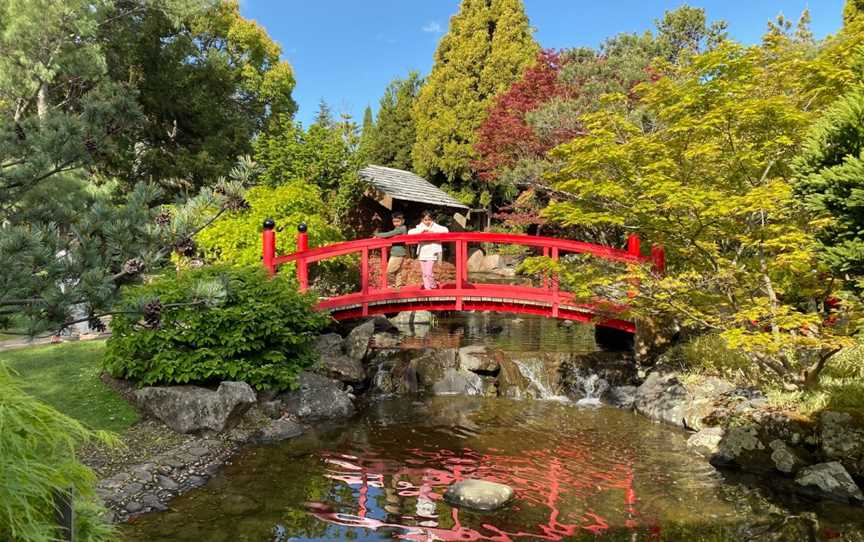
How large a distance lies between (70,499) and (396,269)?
12.9 m

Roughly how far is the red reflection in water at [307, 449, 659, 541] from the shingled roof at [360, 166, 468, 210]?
1332cm

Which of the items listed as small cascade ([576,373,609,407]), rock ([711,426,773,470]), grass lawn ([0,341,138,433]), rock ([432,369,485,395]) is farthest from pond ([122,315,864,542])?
grass lawn ([0,341,138,433])

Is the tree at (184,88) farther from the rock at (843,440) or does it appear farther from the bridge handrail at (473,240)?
the rock at (843,440)

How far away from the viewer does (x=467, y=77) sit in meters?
31.5

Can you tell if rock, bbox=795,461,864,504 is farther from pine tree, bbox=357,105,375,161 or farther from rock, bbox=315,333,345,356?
pine tree, bbox=357,105,375,161

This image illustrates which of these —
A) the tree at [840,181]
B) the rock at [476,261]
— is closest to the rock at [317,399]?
the tree at [840,181]

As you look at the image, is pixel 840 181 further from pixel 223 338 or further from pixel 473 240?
pixel 473 240

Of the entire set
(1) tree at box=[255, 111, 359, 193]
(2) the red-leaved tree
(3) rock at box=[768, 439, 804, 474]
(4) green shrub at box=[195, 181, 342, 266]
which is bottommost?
(3) rock at box=[768, 439, 804, 474]

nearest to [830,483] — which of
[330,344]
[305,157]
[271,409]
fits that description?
[271,409]

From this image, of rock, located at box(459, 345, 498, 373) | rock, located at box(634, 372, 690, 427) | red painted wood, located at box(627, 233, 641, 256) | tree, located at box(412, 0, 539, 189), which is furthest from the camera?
tree, located at box(412, 0, 539, 189)

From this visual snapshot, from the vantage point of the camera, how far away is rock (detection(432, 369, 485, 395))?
11523 millimetres

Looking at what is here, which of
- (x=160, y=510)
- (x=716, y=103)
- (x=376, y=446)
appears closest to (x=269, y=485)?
(x=160, y=510)

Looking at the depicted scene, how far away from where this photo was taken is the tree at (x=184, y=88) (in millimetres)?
20656

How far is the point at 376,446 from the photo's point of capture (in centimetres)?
834
